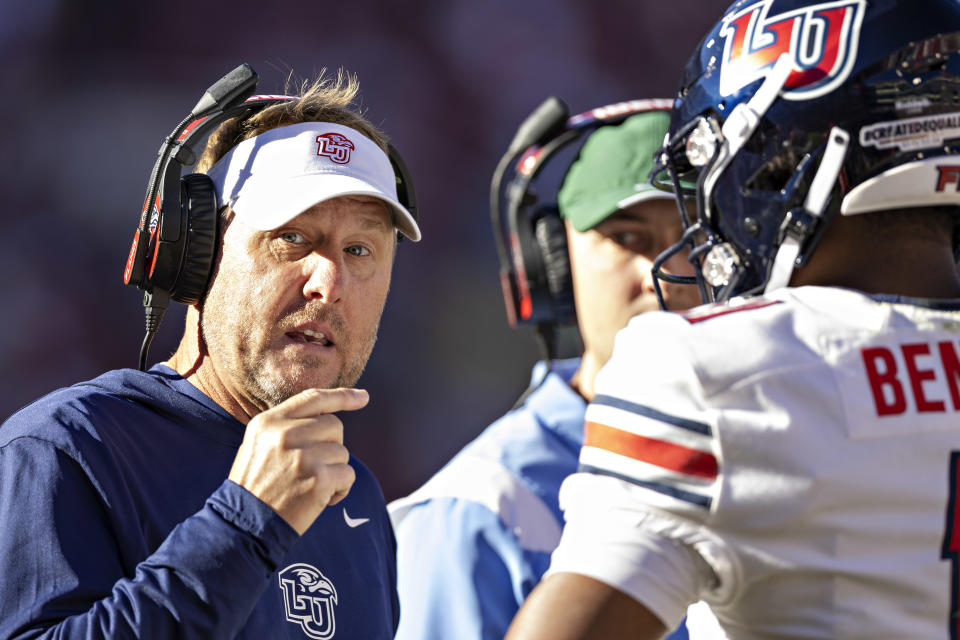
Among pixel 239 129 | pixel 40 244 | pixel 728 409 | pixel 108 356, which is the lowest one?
pixel 108 356

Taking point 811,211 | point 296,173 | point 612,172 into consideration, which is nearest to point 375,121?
point 612,172

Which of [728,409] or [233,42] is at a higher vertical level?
[233,42]

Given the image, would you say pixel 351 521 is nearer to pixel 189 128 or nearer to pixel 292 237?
pixel 292 237

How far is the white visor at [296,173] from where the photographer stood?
1.56 m

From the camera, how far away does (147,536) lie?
129 centimetres

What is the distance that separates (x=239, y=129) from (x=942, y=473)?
1.18 metres

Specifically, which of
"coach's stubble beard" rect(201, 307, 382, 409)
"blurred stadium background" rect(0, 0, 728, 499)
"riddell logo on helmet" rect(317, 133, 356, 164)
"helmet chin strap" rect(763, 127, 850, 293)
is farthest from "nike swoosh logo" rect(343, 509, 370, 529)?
"blurred stadium background" rect(0, 0, 728, 499)

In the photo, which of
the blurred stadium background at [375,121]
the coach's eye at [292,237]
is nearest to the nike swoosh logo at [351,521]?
the coach's eye at [292,237]

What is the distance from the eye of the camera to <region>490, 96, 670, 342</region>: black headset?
97.5 inches

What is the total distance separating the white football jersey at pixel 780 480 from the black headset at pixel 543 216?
1458mm

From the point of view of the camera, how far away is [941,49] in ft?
3.85

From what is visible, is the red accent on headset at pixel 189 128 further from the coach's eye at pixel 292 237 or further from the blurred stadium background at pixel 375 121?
the blurred stadium background at pixel 375 121

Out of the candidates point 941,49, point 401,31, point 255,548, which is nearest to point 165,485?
point 255,548

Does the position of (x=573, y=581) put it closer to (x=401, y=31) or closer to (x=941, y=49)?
(x=941, y=49)
